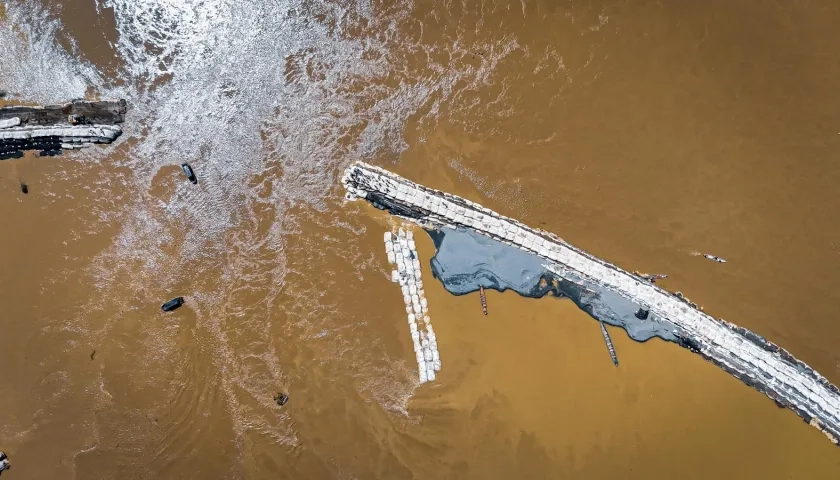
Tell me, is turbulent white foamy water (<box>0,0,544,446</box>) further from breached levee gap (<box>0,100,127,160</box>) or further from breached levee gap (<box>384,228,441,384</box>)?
breached levee gap (<box>384,228,441,384</box>)

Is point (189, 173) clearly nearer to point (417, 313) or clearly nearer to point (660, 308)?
point (417, 313)

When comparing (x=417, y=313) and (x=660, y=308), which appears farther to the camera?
(x=417, y=313)

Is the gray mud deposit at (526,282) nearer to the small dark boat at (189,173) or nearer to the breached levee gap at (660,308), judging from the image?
the breached levee gap at (660,308)

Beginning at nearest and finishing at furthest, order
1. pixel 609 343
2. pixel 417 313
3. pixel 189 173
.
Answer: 1. pixel 609 343
2. pixel 417 313
3. pixel 189 173

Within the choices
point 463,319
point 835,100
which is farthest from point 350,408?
point 835,100

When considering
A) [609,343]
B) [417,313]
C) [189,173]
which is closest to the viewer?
[609,343]

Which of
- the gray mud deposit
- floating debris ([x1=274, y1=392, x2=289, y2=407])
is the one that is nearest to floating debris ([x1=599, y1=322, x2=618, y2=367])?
the gray mud deposit

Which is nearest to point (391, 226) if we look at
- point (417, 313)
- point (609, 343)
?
point (417, 313)

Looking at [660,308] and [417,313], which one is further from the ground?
[660,308]
